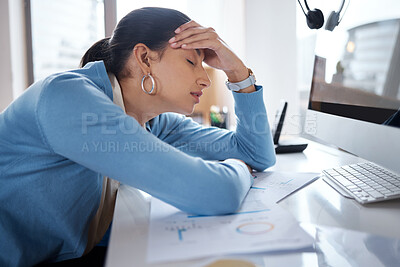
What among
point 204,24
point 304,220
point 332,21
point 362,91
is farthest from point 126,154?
point 204,24

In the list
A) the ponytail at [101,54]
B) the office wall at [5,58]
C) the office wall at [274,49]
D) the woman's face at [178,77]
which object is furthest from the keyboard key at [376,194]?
the office wall at [5,58]

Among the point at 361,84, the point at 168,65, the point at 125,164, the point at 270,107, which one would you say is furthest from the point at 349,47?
the point at 270,107

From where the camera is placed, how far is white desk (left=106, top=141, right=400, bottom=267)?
0.47 m

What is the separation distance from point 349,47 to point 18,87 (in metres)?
2.59

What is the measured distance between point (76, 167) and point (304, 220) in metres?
0.50

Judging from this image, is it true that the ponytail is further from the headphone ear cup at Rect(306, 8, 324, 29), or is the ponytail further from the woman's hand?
the headphone ear cup at Rect(306, 8, 324, 29)

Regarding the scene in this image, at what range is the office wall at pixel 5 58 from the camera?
A: 8.32ft

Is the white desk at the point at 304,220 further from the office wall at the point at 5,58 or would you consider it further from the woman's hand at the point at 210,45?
the office wall at the point at 5,58

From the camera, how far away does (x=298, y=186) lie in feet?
2.64

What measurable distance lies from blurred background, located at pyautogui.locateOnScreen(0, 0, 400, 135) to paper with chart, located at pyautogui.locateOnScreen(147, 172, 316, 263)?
4.76 feet

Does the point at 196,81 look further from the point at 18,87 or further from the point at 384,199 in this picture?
the point at 18,87

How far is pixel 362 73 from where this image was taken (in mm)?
803

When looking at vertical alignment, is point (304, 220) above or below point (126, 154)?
below

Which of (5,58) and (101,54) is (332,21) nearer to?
(101,54)
